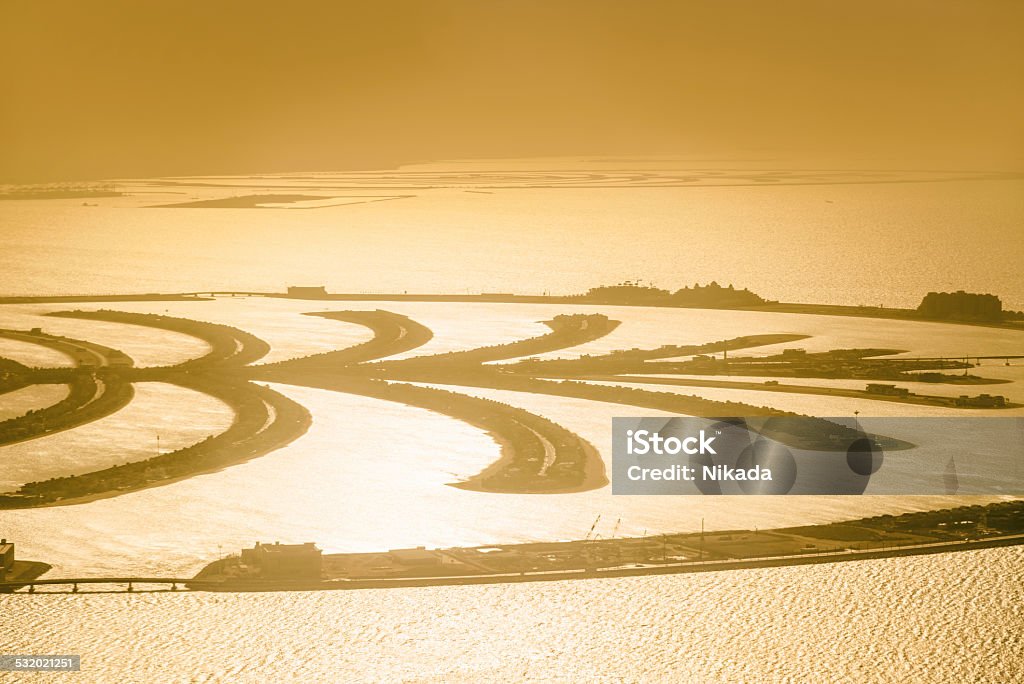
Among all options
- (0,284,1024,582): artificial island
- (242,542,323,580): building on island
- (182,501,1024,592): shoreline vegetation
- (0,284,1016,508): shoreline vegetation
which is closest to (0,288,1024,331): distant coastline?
(0,284,1024,582): artificial island

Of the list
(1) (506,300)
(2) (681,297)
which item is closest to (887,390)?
(2) (681,297)

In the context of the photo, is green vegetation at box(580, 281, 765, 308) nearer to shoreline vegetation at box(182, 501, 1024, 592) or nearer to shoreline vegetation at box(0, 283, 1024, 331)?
shoreline vegetation at box(0, 283, 1024, 331)

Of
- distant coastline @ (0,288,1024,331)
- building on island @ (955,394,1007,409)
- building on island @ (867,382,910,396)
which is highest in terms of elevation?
distant coastline @ (0,288,1024,331)

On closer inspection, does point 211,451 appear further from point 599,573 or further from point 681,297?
point 681,297

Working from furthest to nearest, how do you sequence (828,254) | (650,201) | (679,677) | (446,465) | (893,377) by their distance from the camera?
(650,201) < (828,254) < (893,377) < (446,465) < (679,677)

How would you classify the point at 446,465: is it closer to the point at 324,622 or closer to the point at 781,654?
the point at 324,622

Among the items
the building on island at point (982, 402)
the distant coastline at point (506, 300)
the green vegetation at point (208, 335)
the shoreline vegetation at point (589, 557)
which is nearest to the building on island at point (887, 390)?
the building on island at point (982, 402)

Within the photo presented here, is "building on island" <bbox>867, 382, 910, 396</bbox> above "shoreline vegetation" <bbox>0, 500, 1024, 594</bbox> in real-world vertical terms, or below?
above

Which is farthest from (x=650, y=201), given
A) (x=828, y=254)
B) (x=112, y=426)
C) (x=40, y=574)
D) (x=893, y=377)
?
(x=40, y=574)
